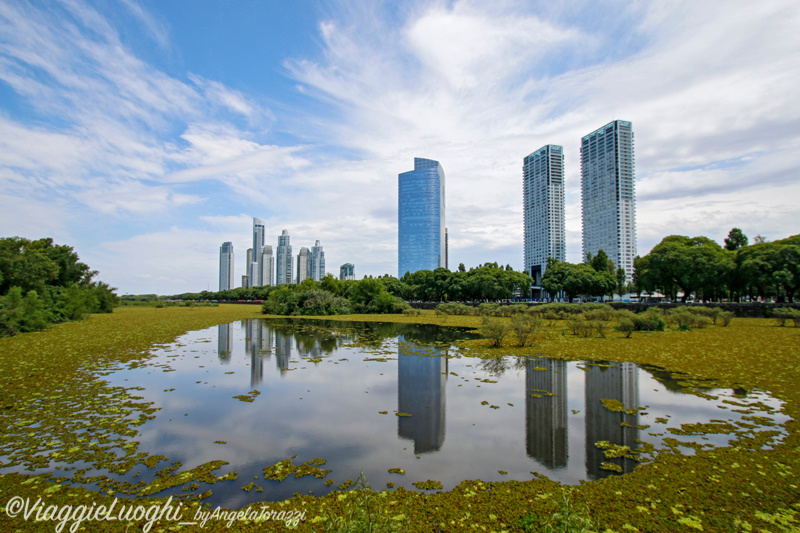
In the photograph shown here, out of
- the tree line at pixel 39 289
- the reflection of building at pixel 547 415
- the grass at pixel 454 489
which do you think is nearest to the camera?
the grass at pixel 454 489

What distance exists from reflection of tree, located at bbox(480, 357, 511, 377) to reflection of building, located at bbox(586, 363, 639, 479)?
11.6 ft

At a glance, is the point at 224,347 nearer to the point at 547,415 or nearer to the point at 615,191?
the point at 547,415

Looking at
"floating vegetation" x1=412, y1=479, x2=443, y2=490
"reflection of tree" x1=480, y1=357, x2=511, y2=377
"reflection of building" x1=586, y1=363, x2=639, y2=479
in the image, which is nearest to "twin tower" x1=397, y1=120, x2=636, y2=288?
"reflection of tree" x1=480, y1=357, x2=511, y2=377

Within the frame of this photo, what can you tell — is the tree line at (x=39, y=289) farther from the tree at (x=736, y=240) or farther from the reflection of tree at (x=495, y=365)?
the tree at (x=736, y=240)

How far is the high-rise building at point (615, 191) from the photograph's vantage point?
149375 millimetres

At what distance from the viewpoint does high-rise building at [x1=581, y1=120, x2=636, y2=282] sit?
149375 mm

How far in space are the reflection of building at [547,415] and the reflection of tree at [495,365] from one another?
1059 mm

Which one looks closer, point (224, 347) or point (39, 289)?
point (224, 347)

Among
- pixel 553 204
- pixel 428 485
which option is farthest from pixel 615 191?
pixel 428 485

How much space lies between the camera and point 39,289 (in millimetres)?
37312

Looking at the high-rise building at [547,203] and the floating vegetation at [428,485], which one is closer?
the floating vegetation at [428,485]

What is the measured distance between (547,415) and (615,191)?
548 ft

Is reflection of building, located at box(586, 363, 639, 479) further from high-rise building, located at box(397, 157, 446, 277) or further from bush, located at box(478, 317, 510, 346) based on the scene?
high-rise building, located at box(397, 157, 446, 277)

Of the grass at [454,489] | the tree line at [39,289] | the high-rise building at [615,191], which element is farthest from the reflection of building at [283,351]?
the high-rise building at [615,191]
